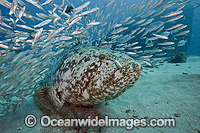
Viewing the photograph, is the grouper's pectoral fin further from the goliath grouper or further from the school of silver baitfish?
the school of silver baitfish

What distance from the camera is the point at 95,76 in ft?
5.78

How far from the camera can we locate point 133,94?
352cm

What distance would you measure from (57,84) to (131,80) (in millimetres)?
1618

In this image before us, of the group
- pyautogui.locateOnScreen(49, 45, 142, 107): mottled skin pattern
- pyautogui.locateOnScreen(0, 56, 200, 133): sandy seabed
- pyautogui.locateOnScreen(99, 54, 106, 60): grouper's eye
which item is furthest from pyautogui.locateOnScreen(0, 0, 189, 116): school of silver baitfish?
pyautogui.locateOnScreen(99, 54, 106, 60): grouper's eye

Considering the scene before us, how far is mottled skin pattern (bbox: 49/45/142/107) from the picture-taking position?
5.48ft

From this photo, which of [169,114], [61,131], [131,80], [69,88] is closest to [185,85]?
[169,114]

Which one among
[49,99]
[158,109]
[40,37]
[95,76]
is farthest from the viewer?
[40,37]

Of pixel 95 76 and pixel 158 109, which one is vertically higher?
pixel 95 76

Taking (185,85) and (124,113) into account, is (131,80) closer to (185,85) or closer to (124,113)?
(124,113)

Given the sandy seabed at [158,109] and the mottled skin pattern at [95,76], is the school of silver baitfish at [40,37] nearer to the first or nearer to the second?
the sandy seabed at [158,109]

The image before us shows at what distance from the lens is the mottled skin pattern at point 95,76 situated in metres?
1.67

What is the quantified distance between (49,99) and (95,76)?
1228 mm

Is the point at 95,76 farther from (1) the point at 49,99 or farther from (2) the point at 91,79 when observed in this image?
(1) the point at 49,99

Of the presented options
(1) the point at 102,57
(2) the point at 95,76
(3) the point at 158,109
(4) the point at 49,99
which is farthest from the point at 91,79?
(3) the point at 158,109
